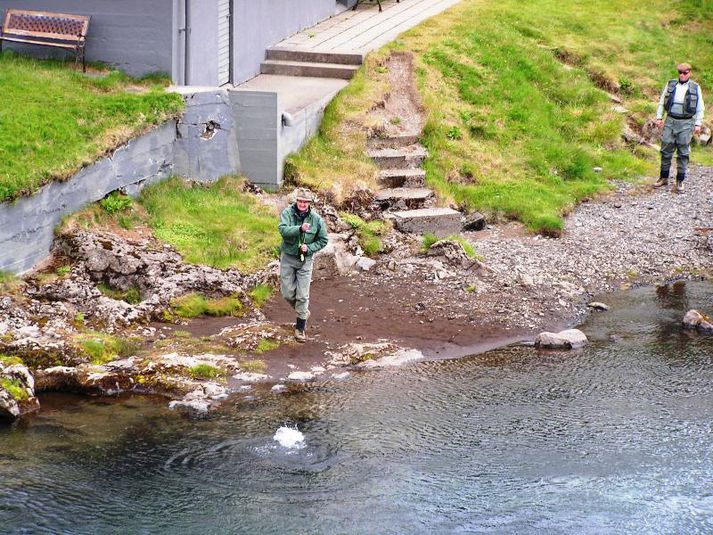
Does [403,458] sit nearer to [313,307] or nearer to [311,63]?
[313,307]

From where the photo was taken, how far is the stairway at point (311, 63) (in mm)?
24625

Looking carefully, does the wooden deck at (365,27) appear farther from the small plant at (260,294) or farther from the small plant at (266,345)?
the small plant at (266,345)

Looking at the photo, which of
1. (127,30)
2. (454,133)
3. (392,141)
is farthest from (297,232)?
(454,133)

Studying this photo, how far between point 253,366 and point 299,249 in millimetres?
1718

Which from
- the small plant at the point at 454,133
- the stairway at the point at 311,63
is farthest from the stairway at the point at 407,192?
the stairway at the point at 311,63

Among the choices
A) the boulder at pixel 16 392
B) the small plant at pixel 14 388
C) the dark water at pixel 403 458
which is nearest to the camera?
the dark water at pixel 403 458

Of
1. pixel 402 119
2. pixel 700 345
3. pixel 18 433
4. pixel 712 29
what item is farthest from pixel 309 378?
pixel 712 29

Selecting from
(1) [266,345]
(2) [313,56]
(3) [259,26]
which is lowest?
(1) [266,345]

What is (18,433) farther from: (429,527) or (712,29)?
(712,29)

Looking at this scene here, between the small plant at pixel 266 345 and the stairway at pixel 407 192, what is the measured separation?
16.7 feet

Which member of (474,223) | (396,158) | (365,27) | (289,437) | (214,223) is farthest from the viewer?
(365,27)

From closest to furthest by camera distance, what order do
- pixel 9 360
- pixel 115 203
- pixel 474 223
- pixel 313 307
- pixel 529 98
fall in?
pixel 9 360 < pixel 313 307 < pixel 115 203 < pixel 474 223 < pixel 529 98

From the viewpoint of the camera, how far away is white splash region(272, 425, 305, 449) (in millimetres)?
13409

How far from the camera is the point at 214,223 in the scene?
18984mm
